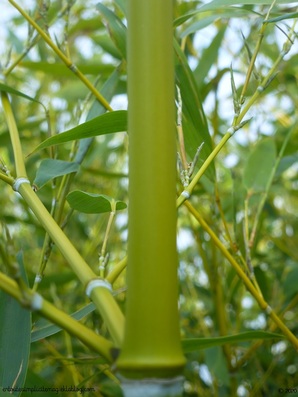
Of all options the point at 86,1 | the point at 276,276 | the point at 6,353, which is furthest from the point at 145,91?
the point at 86,1

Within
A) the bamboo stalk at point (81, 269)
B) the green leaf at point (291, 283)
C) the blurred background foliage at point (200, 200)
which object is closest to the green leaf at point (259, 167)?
the blurred background foliage at point (200, 200)

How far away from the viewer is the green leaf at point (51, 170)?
1.66 ft

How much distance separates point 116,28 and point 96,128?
0.57ft

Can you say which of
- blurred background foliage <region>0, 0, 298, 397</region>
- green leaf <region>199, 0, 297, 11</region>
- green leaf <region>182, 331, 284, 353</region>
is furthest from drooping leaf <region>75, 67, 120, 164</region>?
green leaf <region>182, 331, 284, 353</region>

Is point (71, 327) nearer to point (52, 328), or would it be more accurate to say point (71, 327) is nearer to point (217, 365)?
point (52, 328)

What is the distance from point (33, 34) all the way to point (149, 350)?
1.46ft

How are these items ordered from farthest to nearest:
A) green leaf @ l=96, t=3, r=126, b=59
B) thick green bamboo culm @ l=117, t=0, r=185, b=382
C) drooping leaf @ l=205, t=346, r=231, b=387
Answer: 1. drooping leaf @ l=205, t=346, r=231, b=387
2. green leaf @ l=96, t=3, r=126, b=59
3. thick green bamboo culm @ l=117, t=0, r=185, b=382

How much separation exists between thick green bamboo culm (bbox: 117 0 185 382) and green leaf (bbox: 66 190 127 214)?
0.48 ft

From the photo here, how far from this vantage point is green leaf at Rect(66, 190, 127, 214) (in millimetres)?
447

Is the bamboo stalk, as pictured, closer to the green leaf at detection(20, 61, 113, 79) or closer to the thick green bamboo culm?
the thick green bamboo culm

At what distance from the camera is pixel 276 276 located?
0.96 metres

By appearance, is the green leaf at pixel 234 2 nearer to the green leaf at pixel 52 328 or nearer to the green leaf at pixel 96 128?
the green leaf at pixel 96 128

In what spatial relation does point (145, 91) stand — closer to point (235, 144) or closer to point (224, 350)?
point (224, 350)

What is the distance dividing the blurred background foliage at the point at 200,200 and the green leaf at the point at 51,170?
0.06 ft
